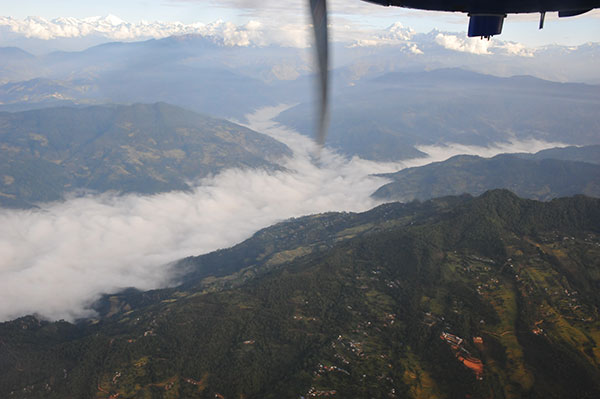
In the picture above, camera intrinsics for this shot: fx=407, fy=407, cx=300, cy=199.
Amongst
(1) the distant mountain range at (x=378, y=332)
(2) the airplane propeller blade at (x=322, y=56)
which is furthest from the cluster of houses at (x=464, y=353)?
(2) the airplane propeller blade at (x=322, y=56)

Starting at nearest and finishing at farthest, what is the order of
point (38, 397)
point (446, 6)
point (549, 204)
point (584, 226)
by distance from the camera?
point (446, 6) < point (38, 397) < point (584, 226) < point (549, 204)

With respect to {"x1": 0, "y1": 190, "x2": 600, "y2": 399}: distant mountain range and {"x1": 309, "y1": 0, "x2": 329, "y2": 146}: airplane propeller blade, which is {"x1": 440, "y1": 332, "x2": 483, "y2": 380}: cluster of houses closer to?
{"x1": 0, "y1": 190, "x2": 600, "y2": 399}: distant mountain range

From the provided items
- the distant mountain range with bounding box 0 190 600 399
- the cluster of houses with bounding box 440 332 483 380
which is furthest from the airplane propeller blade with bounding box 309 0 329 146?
the cluster of houses with bounding box 440 332 483 380

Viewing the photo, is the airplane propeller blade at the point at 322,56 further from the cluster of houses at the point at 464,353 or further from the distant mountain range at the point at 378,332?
the cluster of houses at the point at 464,353

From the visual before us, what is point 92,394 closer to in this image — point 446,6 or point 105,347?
point 105,347

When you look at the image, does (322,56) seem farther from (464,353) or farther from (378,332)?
(378,332)

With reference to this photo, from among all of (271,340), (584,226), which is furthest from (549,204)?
(271,340)
